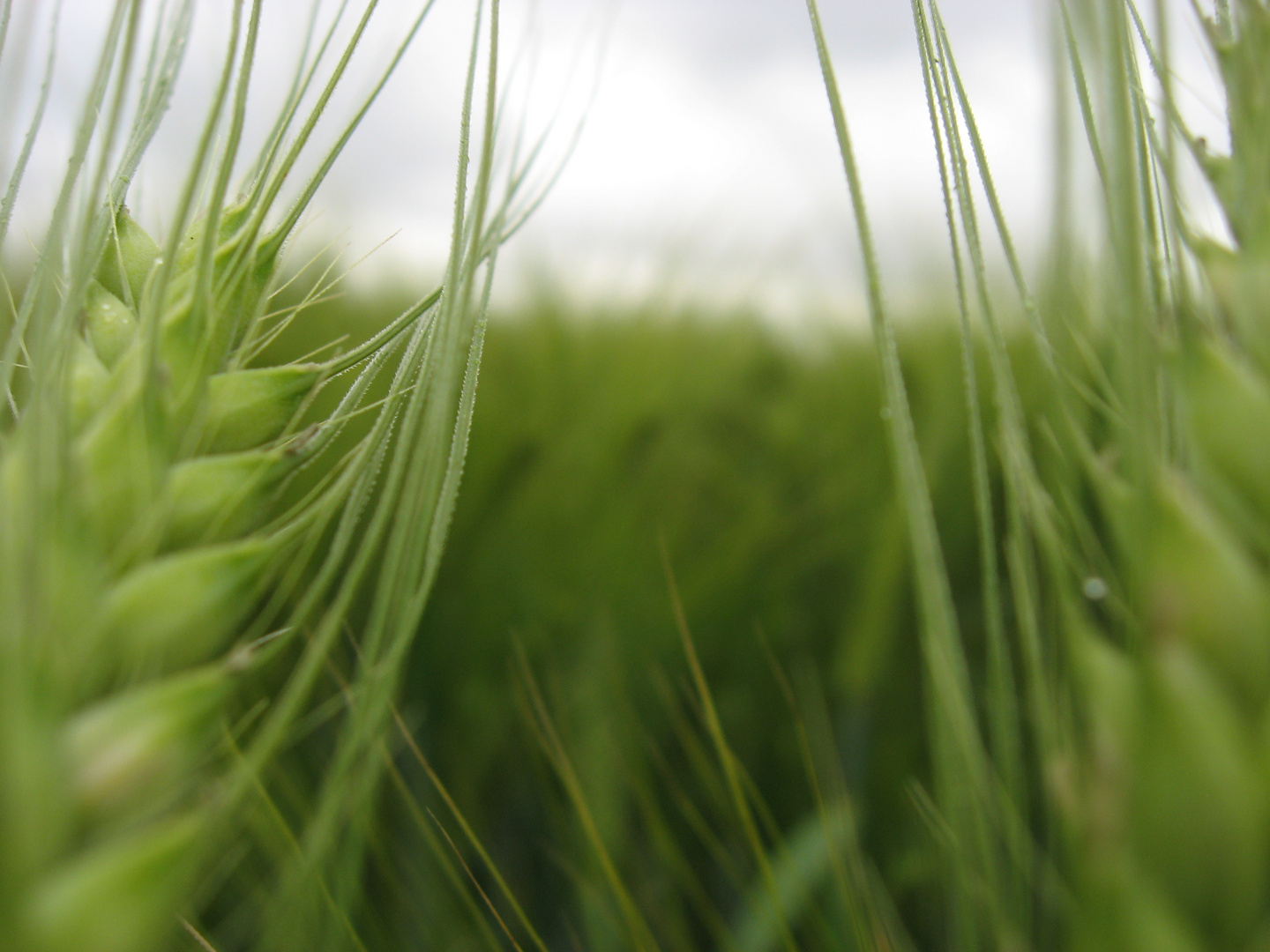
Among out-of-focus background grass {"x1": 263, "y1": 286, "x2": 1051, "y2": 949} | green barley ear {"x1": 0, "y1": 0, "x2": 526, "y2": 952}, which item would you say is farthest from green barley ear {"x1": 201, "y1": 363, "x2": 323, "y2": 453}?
out-of-focus background grass {"x1": 263, "y1": 286, "x2": 1051, "y2": 949}

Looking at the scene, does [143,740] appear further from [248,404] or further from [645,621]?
[645,621]

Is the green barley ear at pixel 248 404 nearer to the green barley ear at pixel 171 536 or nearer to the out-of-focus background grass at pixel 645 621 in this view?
the green barley ear at pixel 171 536

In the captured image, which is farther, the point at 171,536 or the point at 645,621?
the point at 645,621

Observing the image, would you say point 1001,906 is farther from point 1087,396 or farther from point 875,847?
point 875,847

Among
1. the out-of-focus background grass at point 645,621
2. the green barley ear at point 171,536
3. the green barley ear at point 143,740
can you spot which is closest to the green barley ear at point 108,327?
the green barley ear at point 171,536

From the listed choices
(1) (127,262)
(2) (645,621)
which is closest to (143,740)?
(1) (127,262)

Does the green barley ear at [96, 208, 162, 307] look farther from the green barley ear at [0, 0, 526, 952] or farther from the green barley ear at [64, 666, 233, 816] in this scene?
the green barley ear at [64, 666, 233, 816]

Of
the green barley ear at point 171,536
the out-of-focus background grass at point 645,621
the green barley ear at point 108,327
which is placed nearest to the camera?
the green barley ear at point 171,536

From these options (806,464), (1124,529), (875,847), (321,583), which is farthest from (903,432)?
(806,464)
